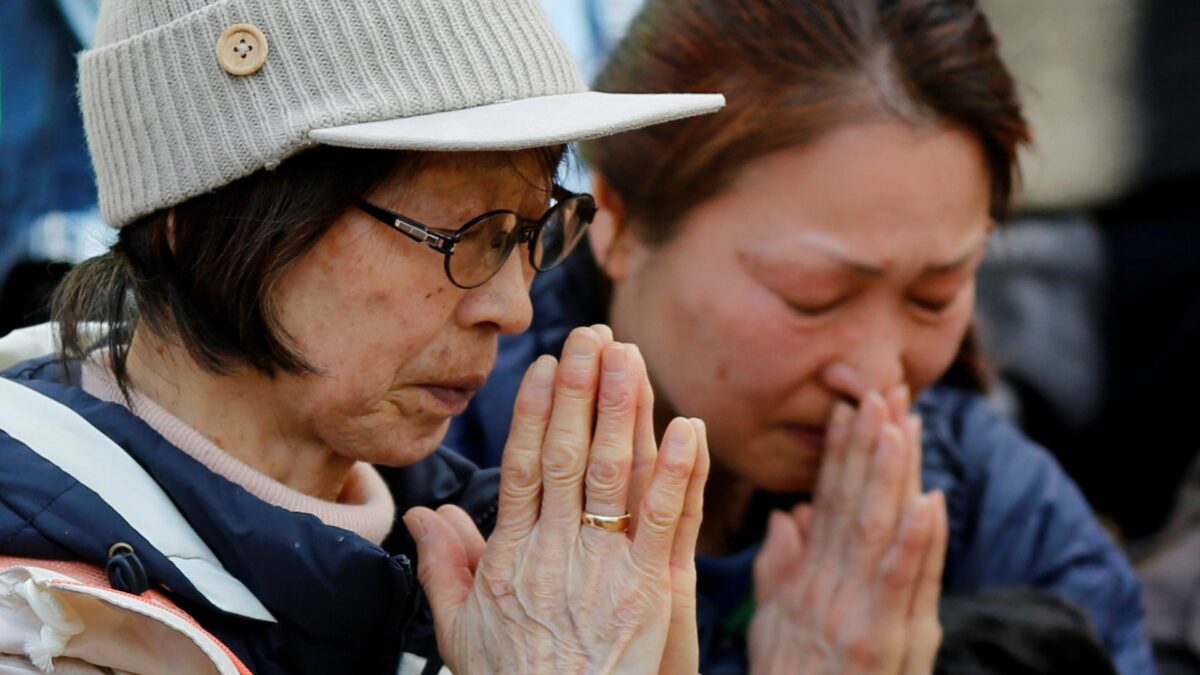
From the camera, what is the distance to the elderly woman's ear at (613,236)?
248 cm

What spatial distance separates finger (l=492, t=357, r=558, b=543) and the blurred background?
1983 mm

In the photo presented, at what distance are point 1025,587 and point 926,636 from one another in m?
0.32

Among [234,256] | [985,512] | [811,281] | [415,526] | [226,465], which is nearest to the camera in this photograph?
[234,256]

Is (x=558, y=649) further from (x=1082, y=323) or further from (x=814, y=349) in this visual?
(x=1082, y=323)

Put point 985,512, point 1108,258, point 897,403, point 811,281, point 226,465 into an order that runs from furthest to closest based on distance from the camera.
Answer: point 1108,258 → point 985,512 → point 897,403 → point 811,281 → point 226,465

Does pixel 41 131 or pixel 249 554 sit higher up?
pixel 41 131

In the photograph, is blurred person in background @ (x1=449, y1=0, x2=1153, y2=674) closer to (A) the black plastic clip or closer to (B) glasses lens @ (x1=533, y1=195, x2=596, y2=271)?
(B) glasses lens @ (x1=533, y1=195, x2=596, y2=271)

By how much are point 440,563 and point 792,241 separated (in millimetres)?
894

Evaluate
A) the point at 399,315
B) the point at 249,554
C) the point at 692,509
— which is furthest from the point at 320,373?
the point at 692,509

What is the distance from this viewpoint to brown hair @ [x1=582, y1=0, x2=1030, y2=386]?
7.64 ft

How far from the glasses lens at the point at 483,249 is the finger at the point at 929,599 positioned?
1062 mm

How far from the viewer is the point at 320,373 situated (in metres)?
1.58

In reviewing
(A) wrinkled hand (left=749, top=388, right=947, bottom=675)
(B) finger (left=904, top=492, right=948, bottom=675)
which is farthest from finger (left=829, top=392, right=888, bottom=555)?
(B) finger (left=904, top=492, right=948, bottom=675)

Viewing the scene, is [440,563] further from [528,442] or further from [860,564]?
[860,564]
